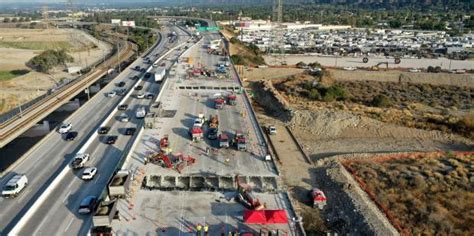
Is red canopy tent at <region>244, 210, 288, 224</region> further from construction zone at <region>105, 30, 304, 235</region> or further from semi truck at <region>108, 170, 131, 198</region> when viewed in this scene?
semi truck at <region>108, 170, 131, 198</region>

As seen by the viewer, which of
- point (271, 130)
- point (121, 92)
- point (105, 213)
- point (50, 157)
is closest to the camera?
point (105, 213)

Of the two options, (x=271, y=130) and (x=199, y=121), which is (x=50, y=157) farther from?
(x=271, y=130)

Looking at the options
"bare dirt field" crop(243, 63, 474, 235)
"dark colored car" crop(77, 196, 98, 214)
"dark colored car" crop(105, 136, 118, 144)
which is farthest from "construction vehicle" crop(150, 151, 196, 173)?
"bare dirt field" crop(243, 63, 474, 235)

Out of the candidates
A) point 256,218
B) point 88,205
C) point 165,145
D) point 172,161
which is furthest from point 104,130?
point 256,218

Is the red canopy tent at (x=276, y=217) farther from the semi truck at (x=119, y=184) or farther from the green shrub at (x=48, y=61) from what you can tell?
the green shrub at (x=48, y=61)

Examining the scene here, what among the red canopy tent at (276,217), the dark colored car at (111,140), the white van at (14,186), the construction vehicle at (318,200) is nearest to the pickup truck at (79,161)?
the white van at (14,186)

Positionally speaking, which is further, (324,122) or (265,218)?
(324,122)
